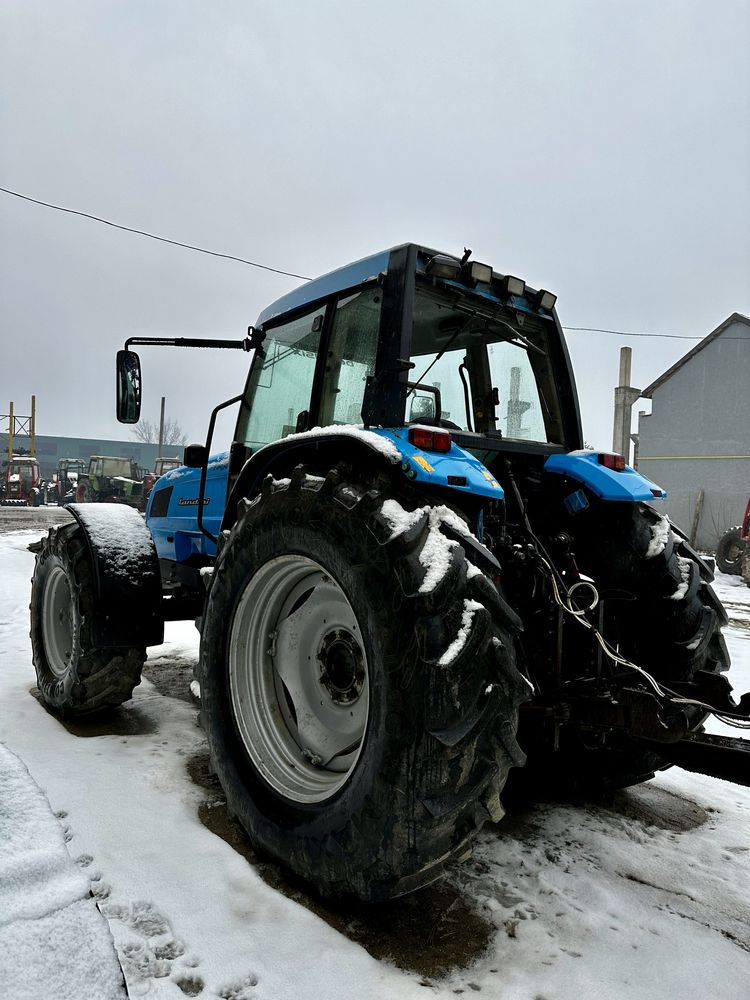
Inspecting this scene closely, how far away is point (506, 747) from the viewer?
1755 millimetres

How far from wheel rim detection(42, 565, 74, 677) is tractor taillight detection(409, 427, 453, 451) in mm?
2603

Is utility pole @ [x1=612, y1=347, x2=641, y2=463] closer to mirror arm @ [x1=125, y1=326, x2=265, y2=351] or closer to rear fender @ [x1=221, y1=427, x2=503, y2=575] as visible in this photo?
mirror arm @ [x1=125, y1=326, x2=265, y2=351]

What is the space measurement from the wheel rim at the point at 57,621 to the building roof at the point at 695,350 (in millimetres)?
20240

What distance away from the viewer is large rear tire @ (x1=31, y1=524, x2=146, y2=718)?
3.44 meters

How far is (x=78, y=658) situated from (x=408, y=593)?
91.8 inches

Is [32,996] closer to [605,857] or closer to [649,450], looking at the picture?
[605,857]

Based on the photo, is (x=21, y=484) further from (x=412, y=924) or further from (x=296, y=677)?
(x=412, y=924)

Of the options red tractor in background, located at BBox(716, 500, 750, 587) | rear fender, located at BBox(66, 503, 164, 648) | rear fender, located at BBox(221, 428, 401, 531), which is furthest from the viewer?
red tractor in background, located at BBox(716, 500, 750, 587)

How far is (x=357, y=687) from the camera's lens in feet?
7.72

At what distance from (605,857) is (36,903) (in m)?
1.90

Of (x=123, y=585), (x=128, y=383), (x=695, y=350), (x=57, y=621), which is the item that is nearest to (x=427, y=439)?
(x=123, y=585)

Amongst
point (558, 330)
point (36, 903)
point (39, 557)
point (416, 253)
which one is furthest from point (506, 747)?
point (39, 557)

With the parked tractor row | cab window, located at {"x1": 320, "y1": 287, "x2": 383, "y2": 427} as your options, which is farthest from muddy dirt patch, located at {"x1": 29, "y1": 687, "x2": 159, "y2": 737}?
the parked tractor row

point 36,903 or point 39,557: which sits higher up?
point 39,557
